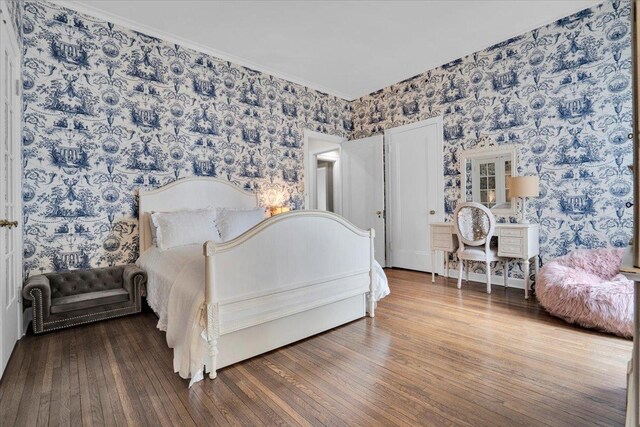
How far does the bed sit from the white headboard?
0.47 metres

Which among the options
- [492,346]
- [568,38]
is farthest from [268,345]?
[568,38]

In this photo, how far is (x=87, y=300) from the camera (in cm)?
263

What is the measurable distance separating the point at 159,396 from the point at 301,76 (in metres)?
4.36

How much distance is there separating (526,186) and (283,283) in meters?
2.95

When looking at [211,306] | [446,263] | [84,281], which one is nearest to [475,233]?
[446,263]

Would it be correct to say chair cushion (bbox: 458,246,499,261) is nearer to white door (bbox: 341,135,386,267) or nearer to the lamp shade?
the lamp shade

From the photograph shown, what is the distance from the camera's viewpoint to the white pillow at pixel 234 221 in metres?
3.21

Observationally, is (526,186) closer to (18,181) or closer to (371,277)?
(371,277)

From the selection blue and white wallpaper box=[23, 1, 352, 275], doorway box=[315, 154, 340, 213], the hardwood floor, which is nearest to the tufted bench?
the hardwood floor

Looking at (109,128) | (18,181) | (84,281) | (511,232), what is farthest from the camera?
(511,232)

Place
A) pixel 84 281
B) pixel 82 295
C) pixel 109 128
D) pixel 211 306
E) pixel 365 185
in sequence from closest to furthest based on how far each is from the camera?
1. pixel 211 306
2. pixel 82 295
3. pixel 84 281
4. pixel 109 128
5. pixel 365 185

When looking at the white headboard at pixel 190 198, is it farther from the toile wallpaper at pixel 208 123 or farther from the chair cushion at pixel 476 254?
the chair cushion at pixel 476 254

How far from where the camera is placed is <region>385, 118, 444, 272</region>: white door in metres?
4.50

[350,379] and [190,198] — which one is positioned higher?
[190,198]
